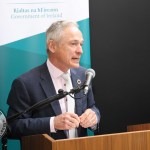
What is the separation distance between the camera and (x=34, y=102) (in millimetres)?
2473

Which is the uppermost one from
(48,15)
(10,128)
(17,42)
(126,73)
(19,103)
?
(48,15)

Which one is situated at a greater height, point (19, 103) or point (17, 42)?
point (17, 42)

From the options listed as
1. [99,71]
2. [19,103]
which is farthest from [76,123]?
[99,71]

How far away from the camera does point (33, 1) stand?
317cm

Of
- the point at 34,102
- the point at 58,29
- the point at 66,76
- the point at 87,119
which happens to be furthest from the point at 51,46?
the point at 87,119

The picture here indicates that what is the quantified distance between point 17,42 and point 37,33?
22 cm

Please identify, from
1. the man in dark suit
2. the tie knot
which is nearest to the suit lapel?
the man in dark suit

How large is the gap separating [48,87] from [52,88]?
0.11 ft

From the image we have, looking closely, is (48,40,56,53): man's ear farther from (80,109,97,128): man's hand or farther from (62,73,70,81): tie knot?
(80,109,97,128): man's hand

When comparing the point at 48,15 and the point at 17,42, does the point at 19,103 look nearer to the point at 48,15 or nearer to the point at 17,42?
the point at 17,42

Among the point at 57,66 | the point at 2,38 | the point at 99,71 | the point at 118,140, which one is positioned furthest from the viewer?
the point at 99,71

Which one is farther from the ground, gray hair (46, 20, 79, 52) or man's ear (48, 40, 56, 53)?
gray hair (46, 20, 79, 52)

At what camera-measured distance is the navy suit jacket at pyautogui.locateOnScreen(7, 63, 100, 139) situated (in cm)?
230

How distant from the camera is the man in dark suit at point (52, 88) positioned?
2.33 m
